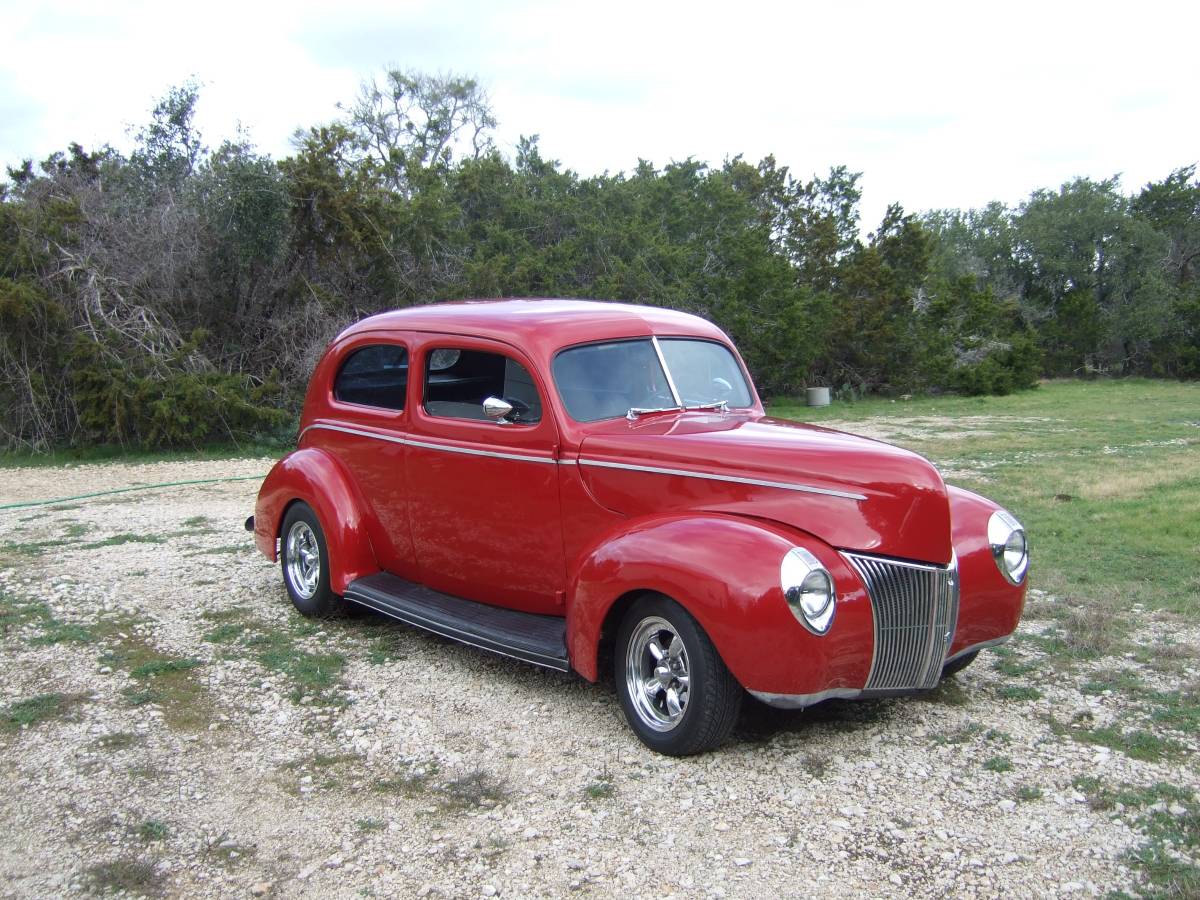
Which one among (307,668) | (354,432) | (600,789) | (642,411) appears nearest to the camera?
(600,789)

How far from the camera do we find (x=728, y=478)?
4238 mm

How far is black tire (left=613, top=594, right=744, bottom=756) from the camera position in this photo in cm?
395

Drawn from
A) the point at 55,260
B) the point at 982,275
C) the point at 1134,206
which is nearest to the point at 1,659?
the point at 55,260

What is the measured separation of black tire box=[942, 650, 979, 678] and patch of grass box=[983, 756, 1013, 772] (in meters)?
0.56

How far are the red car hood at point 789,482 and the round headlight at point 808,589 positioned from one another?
195mm

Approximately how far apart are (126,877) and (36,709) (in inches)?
74.0

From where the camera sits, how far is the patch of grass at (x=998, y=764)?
157 inches

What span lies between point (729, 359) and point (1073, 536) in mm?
4094

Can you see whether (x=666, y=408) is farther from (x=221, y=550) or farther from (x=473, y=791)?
(x=221, y=550)

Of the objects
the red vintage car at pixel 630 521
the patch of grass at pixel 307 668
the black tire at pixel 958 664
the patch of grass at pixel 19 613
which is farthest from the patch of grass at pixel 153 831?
the black tire at pixel 958 664

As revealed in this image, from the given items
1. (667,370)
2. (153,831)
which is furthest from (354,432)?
(153,831)

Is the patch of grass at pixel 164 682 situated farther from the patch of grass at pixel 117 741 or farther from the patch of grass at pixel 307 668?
the patch of grass at pixel 307 668

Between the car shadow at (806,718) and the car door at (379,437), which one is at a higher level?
the car door at (379,437)

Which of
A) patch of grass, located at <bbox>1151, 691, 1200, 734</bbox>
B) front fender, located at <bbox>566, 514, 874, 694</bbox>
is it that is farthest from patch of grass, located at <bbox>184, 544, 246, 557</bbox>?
patch of grass, located at <bbox>1151, 691, 1200, 734</bbox>
